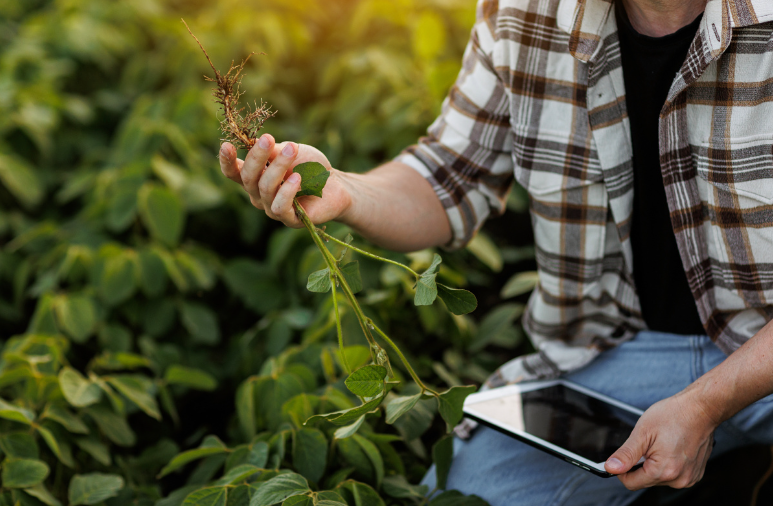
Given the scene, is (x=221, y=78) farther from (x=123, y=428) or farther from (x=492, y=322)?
(x=492, y=322)

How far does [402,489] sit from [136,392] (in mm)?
521

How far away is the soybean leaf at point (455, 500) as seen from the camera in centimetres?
90

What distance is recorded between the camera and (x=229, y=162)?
0.75m

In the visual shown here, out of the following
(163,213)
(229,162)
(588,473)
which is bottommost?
(588,473)

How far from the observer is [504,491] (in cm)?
97

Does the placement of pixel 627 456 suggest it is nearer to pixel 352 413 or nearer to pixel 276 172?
pixel 352 413

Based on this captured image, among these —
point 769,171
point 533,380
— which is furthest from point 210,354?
point 769,171

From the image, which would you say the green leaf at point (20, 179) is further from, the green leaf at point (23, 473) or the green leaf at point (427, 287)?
the green leaf at point (427, 287)

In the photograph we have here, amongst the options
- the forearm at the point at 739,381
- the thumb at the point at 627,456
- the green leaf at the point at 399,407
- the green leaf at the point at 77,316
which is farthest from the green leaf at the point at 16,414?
the forearm at the point at 739,381

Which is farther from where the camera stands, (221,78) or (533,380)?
(533,380)

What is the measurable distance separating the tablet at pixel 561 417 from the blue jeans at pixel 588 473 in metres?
0.07

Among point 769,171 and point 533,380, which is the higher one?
point 769,171

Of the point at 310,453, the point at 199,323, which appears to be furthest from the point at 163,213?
the point at 310,453

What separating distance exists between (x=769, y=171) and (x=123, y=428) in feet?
3.50
